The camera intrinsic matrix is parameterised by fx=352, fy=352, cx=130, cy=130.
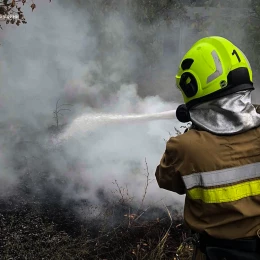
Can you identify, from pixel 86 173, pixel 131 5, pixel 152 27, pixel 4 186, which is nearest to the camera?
pixel 4 186

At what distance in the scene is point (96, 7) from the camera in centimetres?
774

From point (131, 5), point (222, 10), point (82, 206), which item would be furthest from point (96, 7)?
point (82, 206)

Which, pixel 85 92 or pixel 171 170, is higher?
pixel 171 170

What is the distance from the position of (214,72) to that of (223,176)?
51 centimetres

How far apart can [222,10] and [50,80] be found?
5272 millimetres

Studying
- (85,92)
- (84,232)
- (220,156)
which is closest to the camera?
(220,156)

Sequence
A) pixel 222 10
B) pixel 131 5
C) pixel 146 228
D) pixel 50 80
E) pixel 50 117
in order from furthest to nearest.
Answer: pixel 222 10, pixel 131 5, pixel 50 80, pixel 50 117, pixel 146 228

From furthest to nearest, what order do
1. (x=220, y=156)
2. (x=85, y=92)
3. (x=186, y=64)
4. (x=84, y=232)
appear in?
(x=85, y=92) → (x=84, y=232) → (x=186, y=64) → (x=220, y=156)

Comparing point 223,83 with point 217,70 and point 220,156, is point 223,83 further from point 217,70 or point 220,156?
point 220,156

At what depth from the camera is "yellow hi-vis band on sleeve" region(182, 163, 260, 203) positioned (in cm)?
166

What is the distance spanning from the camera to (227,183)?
1.66 meters

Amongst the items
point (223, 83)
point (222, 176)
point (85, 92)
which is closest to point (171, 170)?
point (222, 176)

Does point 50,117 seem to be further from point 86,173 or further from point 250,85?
point 250,85

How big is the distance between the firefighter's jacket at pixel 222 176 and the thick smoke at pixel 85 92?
2.24 m
